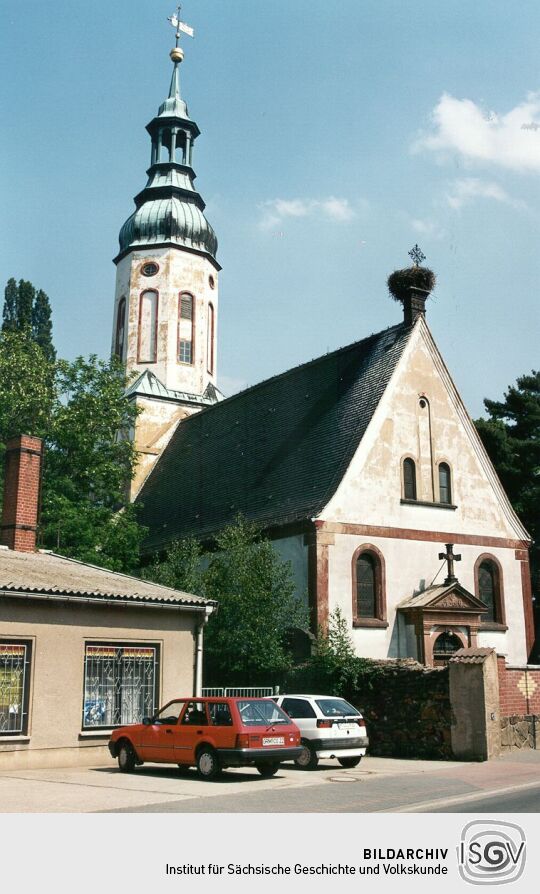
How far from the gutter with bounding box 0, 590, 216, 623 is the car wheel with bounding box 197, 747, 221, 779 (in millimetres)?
4227

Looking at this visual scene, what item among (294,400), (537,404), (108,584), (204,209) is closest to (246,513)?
(294,400)

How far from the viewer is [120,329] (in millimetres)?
47000

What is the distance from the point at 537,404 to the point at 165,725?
29775 millimetres

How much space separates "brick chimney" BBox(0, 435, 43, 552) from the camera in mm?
22844

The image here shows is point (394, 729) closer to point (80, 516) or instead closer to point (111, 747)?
point (111, 747)

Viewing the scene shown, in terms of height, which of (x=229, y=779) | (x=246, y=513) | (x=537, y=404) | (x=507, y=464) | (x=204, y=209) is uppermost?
(x=204, y=209)

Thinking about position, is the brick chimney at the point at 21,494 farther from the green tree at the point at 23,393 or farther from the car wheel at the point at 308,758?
the green tree at the point at 23,393

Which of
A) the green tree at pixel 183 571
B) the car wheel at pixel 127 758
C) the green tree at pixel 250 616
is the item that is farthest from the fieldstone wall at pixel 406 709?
the car wheel at pixel 127 758

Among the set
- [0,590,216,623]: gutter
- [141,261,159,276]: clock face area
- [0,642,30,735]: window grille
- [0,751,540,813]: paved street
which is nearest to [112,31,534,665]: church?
[0,590,216,623]: gutter

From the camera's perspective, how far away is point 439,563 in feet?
94.2

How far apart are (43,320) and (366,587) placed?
3043 centimetres

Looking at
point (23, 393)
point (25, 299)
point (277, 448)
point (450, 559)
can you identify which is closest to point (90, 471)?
point (23, 393)

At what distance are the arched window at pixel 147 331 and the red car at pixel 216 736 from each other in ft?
97.1
